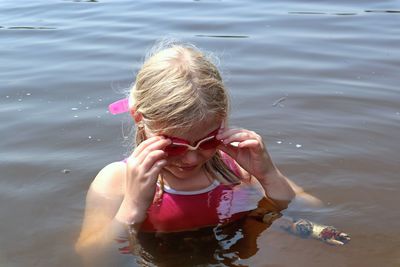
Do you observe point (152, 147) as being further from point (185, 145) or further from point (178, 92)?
point (178, 92)

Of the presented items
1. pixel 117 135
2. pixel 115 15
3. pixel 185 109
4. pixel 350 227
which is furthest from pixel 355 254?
pixel 115 15

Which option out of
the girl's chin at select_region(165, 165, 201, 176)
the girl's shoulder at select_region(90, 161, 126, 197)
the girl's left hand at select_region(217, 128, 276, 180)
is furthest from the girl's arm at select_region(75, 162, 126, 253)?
the girl's left hand at select_region(217, 128, 276, 180)

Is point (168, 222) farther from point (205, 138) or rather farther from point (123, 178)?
point (205, 138)

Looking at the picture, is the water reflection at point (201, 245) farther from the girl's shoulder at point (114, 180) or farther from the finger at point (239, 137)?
the finger at point (239, 137)

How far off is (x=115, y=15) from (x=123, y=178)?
6.60 metres

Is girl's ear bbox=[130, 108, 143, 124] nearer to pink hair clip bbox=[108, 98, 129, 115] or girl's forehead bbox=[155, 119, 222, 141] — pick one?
pink hair clip bbox=[108, 98, 129, 115]

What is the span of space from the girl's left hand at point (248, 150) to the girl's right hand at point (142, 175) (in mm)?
355

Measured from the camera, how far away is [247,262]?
133 inches

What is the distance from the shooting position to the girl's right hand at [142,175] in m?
3.28

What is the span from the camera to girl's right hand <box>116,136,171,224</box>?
129 inches

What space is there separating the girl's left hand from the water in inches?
14.2

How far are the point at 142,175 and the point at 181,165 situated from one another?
0.75 feet

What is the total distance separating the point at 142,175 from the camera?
3.34m

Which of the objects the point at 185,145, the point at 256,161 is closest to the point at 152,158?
the point at 185,145
